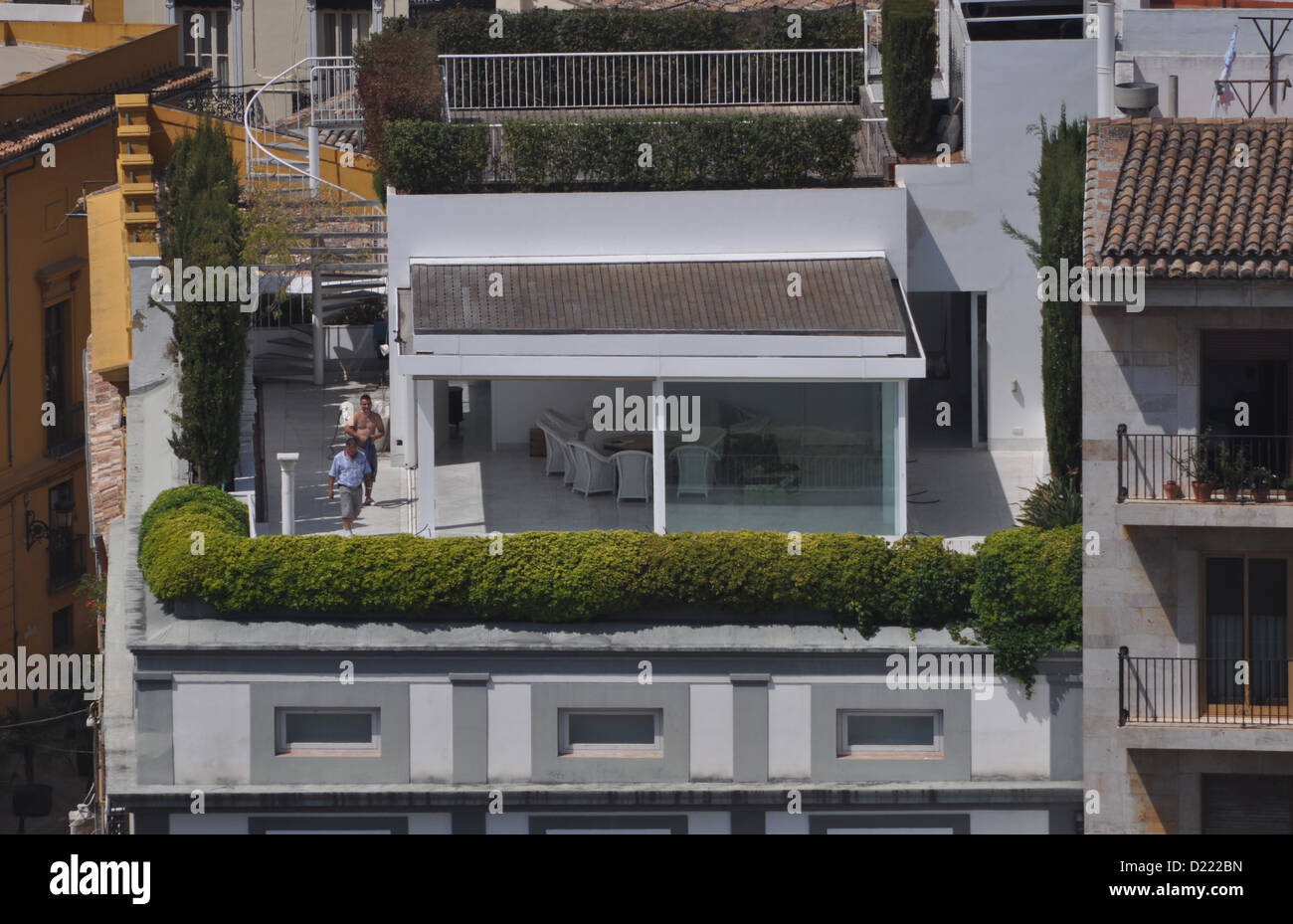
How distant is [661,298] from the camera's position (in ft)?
94.9

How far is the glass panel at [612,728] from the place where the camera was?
85.7ft

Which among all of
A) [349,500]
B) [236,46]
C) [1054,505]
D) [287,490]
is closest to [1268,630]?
[1054,505]

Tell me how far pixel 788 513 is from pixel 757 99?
9.77 metres

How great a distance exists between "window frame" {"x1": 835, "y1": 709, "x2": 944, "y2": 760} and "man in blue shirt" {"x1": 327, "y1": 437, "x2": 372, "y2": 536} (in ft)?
20.2

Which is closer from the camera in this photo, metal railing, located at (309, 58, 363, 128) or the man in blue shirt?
the man in blue shirt

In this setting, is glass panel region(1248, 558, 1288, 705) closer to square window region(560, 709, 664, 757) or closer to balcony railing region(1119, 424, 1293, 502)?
balcony railing region(1119, 424, 1293, 502)

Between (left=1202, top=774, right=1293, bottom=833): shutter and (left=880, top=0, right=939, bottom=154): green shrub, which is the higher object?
(left=880, top=0, right=939, bottom=154): green shrub

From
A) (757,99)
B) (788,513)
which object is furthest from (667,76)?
(788,513)

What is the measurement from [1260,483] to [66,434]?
25.3 metres

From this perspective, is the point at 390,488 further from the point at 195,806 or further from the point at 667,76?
the point at 667,76

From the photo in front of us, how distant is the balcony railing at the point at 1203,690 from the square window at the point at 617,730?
4.92 metres

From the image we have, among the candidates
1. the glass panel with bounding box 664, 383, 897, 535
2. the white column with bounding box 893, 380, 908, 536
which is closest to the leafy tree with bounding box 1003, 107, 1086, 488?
the white column with bounding box 893, 380, 908, 536

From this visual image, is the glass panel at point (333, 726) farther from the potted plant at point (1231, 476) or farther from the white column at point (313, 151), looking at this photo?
the white column at point (313, 151)

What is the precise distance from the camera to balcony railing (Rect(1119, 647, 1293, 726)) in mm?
24609
